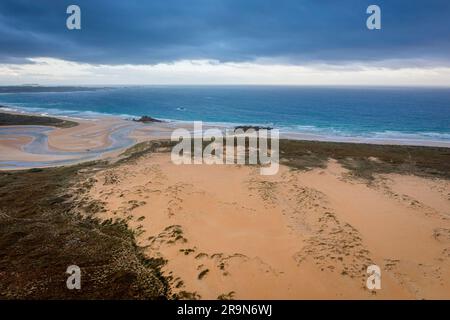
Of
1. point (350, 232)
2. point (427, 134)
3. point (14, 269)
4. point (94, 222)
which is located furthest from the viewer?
point (427, 134)

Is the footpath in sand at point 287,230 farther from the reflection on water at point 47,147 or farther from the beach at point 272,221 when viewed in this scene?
the reflection on water at point 47,147

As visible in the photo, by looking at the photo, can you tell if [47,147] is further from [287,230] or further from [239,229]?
[287,230]

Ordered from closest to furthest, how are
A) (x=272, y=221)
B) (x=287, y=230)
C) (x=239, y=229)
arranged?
(x=287, y=230), (x=239, y=229), (x=272, y=221)

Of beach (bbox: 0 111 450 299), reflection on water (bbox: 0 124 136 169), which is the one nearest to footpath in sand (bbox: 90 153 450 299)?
beach (bbox: 0 111 450 299)

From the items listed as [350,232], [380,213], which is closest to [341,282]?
[350,232]

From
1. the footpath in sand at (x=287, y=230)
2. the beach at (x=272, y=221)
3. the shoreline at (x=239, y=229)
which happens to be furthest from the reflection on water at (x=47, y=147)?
the footpath in sand at (x=287, y=230)

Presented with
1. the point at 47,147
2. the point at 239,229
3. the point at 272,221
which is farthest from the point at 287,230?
the point at 47,147
